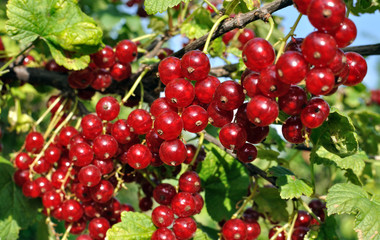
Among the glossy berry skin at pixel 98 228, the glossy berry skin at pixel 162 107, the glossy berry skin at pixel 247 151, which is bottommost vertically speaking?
the glossy berry skin at pixel 98 228

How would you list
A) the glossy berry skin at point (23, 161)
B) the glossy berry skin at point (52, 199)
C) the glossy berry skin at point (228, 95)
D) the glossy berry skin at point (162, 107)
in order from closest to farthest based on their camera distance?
1. the glossy berry skin at point (228, 95)
2. the glossy berry skin at point (162, 107)
3. the glossy berry skin at point (52, 199)
4. the glossy berry skin at point (23, 161)

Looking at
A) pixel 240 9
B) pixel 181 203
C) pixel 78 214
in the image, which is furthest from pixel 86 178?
pixel 240 9

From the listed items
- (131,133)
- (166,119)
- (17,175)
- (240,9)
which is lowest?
(17,175)

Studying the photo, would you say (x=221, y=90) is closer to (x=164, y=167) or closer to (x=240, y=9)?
(x=240, y=9)

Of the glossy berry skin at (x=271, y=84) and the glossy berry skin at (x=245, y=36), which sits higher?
the glossy berry skin at (x=271, y=84)

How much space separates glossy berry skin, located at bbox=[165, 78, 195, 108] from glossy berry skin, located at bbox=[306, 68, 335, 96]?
268mm

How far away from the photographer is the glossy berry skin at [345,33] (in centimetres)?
72

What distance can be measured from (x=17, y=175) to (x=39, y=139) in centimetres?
17

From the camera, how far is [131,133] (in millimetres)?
1050

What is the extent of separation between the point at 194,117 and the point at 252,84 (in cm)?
16

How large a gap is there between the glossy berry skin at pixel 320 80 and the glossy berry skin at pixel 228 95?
0.51 ft

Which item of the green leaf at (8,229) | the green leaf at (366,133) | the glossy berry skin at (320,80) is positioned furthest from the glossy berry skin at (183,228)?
the green leaf at (366,133)

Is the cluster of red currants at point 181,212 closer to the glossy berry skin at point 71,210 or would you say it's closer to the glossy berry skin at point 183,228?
the glossy berry skin at point 183,228

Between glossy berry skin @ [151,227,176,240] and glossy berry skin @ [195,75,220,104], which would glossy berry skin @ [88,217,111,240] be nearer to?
glossy berry skin @ [151,227,176,240]
